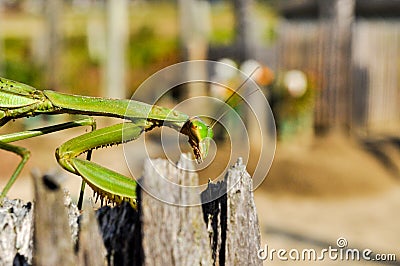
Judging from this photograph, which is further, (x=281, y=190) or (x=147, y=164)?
(x=281, y=190)

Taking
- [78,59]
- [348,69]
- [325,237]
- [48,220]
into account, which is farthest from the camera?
[78,59]

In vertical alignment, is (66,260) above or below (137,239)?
below

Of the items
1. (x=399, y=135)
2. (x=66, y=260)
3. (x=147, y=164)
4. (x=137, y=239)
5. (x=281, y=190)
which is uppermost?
(x=399, y=135)

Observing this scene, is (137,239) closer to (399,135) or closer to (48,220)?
(48,220)

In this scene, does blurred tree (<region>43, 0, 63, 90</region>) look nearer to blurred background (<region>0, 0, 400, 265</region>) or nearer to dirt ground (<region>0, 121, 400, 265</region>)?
blurred background (<region>0, 0, 400, 265</region>)

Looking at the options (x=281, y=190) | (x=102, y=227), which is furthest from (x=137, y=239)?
(x=281, y=190)

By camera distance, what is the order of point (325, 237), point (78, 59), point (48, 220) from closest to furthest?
point (48, 220) < point (325, 237) < point (78, 59)
